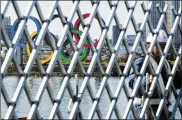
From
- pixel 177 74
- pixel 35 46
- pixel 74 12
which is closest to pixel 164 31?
pixel 177 74

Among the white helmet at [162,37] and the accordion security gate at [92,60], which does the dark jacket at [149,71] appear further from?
the white helmet at [162,37]

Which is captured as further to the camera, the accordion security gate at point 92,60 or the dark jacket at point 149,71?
the dark jacket at point 149,71

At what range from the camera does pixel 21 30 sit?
3.35 m

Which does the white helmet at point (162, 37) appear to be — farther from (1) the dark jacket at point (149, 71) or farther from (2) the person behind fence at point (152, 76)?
(1) the dark jacket at point (149, 71)

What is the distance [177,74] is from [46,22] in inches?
62.4

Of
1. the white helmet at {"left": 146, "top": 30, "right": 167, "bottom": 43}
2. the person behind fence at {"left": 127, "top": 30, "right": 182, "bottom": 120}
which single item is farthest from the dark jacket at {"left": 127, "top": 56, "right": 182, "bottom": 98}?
the white helmet at {"left": 146, "top": 30, "right": 167, "bottom": 43}

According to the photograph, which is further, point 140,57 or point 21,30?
point 140,57

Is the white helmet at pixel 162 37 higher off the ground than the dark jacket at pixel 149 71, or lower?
higher

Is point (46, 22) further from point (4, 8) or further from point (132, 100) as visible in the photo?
point (132, 100)

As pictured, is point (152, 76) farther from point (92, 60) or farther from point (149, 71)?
point (92, 60)

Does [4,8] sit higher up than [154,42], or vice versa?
[4,8]

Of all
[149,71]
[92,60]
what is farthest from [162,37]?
[92,60]

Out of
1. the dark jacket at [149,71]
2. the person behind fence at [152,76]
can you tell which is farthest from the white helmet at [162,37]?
the dark jacket at [149,71]

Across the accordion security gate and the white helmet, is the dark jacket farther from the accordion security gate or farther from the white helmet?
the white helmet
